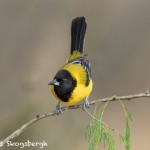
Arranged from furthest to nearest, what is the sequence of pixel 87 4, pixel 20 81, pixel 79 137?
1. pixel 87 4
2. pixel 20 81
3. pixel 79 137

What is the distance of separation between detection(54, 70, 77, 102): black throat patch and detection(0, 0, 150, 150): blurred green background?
2.47m

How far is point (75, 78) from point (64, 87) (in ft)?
0.73

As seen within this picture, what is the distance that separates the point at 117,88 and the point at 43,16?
176 cm

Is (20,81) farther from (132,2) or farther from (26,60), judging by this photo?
(132,2)

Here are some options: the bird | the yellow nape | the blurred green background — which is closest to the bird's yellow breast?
the bird

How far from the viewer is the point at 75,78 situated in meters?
4.22

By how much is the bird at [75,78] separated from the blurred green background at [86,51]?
1.59 meters

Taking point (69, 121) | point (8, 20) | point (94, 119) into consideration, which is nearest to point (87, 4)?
point (8, 20)

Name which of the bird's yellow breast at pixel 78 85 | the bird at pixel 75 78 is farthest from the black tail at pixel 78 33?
the bird's yellow breast at pixel 78 85

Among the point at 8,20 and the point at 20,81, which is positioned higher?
the point at 8,20

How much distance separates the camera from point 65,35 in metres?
9.04

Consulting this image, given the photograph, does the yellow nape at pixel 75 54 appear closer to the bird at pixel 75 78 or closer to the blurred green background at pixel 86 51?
the bird at pixel 75 78

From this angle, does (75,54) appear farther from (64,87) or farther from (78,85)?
(64,87)

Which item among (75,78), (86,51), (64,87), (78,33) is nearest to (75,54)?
(78,33)
